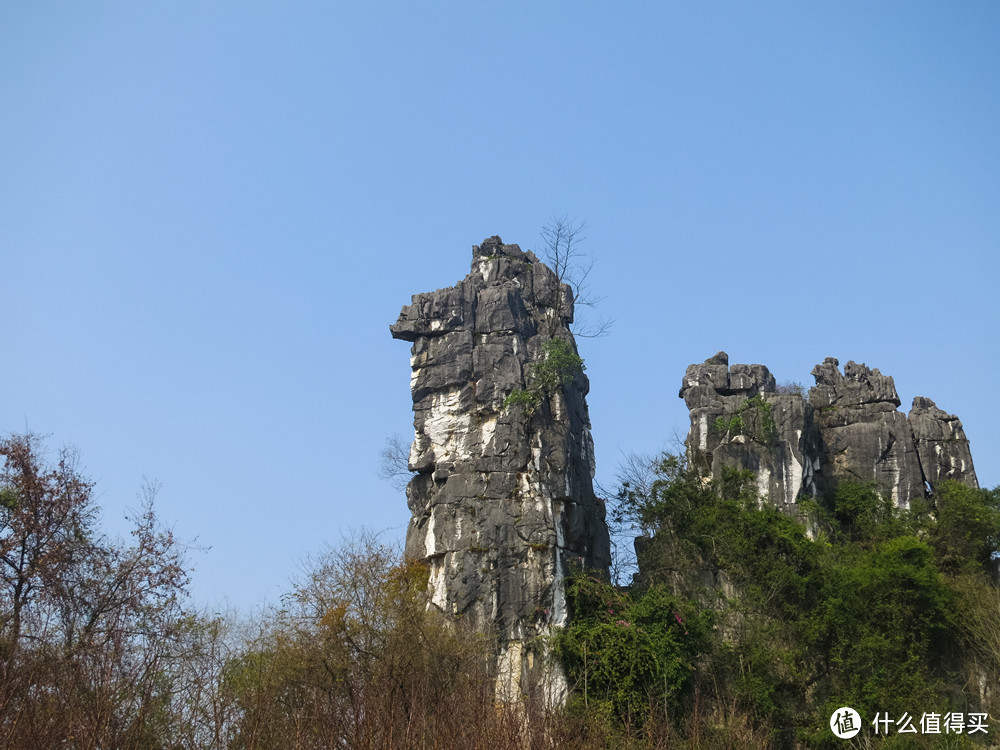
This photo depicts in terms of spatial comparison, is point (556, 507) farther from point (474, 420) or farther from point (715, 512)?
point (715, 512)

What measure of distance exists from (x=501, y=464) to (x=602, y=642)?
5.38 metres

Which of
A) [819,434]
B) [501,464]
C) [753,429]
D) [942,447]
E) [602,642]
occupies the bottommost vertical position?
[602,642]

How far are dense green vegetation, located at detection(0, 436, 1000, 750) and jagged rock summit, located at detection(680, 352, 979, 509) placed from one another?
161cm

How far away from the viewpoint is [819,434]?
39.3 metres

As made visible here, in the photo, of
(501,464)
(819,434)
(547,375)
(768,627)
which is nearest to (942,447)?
(819,434)

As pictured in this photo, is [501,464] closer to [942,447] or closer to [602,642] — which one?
[602,642]

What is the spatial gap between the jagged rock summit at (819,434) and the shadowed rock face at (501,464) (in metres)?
8.00

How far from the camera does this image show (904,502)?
1449 inches

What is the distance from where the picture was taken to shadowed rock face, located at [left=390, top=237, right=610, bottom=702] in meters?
26.2

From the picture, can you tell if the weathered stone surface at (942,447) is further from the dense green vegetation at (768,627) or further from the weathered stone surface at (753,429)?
the dense green vegetation at (768,627)

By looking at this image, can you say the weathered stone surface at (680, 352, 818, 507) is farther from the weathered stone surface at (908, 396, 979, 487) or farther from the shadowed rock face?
the shadowed rock face

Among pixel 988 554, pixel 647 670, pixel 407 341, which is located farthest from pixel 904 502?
pixel 407 341

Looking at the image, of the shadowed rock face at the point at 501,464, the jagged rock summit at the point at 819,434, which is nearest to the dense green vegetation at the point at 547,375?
the shadowed rock face at the point at 501,464

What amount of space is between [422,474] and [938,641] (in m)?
14.6
